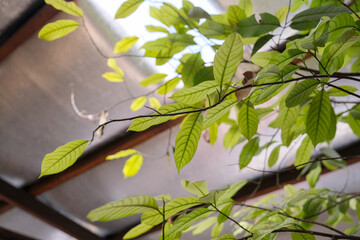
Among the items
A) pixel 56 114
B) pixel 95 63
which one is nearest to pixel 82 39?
pixel 95 63

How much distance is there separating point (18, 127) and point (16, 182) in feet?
3.58

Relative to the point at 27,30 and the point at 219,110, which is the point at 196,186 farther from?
the point at 27,30

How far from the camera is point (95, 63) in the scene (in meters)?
2.09

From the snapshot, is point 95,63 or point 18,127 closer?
point 95,63

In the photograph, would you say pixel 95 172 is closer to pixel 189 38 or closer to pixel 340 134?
pixel 340 134

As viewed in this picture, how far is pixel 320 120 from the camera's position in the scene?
0.63m

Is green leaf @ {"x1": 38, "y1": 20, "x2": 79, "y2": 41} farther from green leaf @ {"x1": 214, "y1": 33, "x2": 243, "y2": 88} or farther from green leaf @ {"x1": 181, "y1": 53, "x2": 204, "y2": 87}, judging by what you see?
green leaf @ {"x1": 214, "y1": 33, "x2": 243, "y2": 88}

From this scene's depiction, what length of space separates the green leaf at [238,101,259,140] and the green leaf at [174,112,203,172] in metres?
0.16

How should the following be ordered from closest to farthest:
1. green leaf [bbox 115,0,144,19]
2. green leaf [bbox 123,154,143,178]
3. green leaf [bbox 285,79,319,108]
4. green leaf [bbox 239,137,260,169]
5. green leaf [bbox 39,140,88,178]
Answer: green leaf [bbox 39,140,88,178]
green leaf [bbox 285,79,319,108]
green leaf [bbox 115,0,144,19]
green leaf [bbox 239,137,260,169]
green leaf [bbox 123,154,143,178]

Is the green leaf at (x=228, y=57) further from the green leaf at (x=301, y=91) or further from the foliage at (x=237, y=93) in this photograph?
the green leaf at (x=301, y=91)

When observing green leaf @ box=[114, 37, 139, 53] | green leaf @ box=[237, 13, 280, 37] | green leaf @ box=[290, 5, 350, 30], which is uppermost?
green leaf @ box=[114, 37, 139, 53]

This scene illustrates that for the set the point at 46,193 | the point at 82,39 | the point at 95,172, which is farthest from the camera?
the point at 46,193

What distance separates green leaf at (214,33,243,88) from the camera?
1.66 ft

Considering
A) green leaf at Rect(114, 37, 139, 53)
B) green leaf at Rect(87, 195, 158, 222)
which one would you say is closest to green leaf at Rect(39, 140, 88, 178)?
green leaf at Rect(87, 195, 158, 222)
